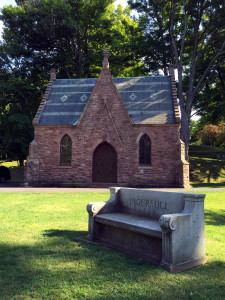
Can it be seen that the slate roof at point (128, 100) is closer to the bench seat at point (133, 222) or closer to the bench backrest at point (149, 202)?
the bench backrest at point (149, 202)

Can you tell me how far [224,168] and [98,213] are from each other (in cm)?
2651

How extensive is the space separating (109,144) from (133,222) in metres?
16.4

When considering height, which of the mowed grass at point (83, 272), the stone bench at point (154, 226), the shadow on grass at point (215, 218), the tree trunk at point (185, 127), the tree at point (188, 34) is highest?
the tree at point (188, 34)

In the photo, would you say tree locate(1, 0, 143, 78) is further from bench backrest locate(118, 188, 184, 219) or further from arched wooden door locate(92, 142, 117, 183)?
bench backrest locate(118, 188, 184, 219)

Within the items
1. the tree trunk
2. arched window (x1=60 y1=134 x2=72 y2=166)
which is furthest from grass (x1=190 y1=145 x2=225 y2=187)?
arched window (x1=60 y1=134 x2=72 y2=166)

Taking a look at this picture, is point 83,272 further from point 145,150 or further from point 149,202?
point 145,150

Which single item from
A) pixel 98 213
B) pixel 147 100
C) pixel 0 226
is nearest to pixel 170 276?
pixel 98 213

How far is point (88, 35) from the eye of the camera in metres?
34.7

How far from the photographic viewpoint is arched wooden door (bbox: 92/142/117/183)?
21.6 metres

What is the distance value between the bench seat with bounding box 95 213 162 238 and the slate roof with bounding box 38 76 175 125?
15.7 m

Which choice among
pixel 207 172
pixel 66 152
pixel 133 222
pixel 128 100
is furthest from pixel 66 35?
pixel 133 222

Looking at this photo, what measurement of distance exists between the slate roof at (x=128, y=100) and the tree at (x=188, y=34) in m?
4.43

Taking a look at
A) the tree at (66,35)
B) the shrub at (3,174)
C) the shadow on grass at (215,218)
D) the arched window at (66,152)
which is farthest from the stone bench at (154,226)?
the tree at (66,35)

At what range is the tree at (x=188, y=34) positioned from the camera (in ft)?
81.2
